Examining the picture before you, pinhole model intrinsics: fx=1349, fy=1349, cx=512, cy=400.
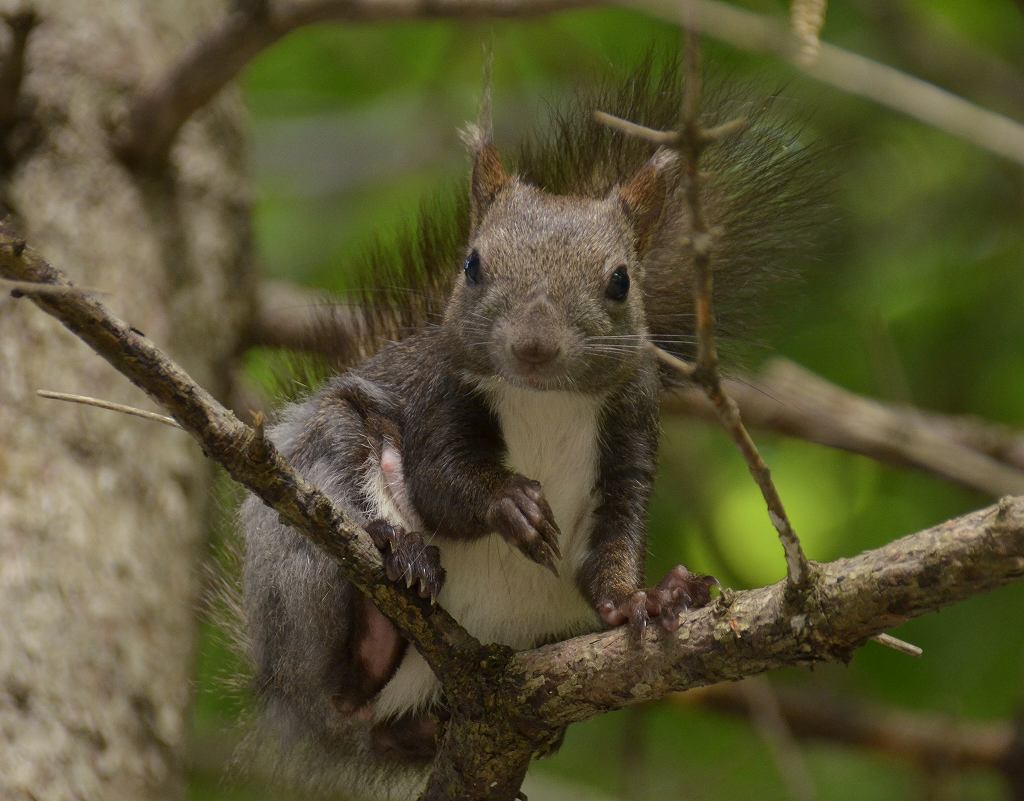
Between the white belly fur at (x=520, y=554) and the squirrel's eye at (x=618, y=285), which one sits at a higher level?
the squirrel's eye at (x=618, y=285)

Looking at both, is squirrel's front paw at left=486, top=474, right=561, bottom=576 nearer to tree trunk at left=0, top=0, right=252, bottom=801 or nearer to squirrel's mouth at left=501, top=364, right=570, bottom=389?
squirrel's mouth at left=501, top=364, right=570, bottom=389

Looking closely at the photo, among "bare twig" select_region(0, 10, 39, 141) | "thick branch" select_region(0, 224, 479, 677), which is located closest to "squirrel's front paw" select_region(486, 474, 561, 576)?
"thick branch" select_region(0, 224, 479, 677)

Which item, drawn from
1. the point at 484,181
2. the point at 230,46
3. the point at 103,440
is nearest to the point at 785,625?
the point at 484,181

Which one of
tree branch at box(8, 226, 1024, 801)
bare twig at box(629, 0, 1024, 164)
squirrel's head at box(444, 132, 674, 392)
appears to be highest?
bare twig at box(629, 0, 1024, 164)

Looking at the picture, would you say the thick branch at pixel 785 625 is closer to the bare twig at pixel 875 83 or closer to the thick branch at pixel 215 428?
the thick branch at pixel 215 428

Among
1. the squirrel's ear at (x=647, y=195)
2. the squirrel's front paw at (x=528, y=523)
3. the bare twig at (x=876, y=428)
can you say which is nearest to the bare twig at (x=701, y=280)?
the squirrel's front paw at (x=528, y=523)

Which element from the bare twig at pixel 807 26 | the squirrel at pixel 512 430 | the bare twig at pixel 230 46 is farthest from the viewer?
the bare twig at pixel 230 46

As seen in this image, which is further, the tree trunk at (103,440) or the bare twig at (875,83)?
the tree trunk at (103,440)
